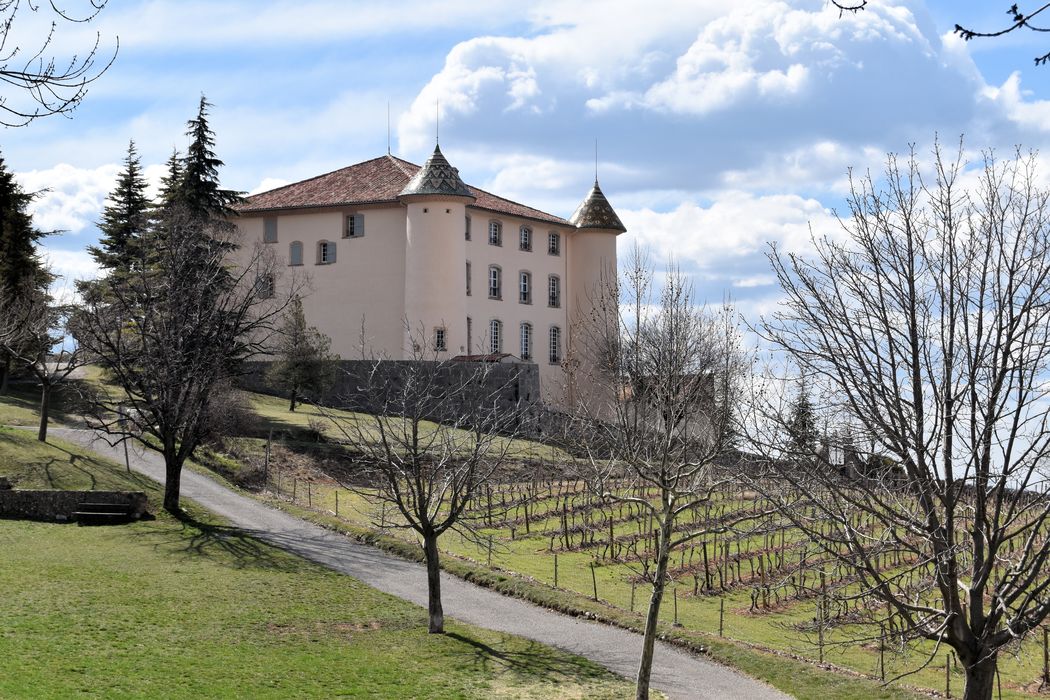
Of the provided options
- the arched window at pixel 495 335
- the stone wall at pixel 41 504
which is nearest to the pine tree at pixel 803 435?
the stone wall at pixel 41 504

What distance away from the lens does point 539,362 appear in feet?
199

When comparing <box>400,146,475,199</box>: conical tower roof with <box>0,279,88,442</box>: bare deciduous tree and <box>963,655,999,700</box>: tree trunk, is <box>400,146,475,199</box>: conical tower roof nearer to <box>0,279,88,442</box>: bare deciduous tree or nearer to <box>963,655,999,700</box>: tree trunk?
<box>0,279,88,442</box>: bare deciduous tree

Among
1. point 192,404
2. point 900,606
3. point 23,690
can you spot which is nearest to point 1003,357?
point 900,606

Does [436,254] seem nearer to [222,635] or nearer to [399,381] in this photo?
[399,381]

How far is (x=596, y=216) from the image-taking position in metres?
64.7

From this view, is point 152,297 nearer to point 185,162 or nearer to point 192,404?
point 192,404

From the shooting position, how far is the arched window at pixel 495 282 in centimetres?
5878

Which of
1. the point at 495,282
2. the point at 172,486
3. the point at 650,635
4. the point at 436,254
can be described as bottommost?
the point at 650,635

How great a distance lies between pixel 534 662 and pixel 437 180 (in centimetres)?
3947

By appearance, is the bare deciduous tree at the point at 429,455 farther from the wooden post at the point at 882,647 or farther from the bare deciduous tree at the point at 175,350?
the wooden post at the point at 882,647

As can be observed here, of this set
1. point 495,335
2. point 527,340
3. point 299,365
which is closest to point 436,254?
point 495,335

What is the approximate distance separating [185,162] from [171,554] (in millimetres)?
29313

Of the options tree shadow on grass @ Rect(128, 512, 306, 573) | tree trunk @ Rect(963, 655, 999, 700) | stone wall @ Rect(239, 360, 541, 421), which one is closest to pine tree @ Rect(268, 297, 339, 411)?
stone wall @ Rect(239, 360, 541, 421)

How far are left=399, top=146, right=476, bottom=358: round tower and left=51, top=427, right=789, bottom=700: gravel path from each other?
22110mm
